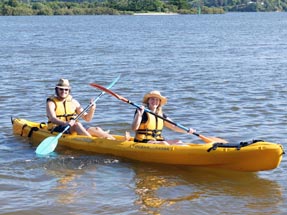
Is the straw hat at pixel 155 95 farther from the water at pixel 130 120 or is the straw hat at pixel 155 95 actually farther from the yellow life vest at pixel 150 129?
the water at pixel 130 120

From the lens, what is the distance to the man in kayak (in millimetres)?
8680

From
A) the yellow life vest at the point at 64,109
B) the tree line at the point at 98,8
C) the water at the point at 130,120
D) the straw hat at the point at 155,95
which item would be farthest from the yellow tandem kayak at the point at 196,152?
the tree line at the point at 98,8

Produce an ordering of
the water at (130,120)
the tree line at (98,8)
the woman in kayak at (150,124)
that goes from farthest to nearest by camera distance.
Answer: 1. the tree line at (98,8)
2. the woman in kayak at (150,124)
3. the water at (130,120)

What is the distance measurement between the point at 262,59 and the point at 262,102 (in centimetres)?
884

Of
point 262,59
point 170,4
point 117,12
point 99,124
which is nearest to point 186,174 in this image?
point 99,124

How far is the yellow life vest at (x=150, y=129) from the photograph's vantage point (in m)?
8.03

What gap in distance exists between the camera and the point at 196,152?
7.50 meters

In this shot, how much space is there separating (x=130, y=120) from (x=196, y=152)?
354 cm

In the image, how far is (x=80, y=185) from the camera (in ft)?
23.3

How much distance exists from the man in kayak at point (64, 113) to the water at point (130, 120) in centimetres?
39

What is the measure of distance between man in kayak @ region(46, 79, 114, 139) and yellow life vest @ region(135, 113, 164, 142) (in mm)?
633

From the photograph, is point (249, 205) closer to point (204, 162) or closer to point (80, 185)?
point (204, 162)

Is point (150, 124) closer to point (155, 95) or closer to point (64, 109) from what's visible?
point (155, 95)

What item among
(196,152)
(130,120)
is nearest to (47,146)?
(196,152)
